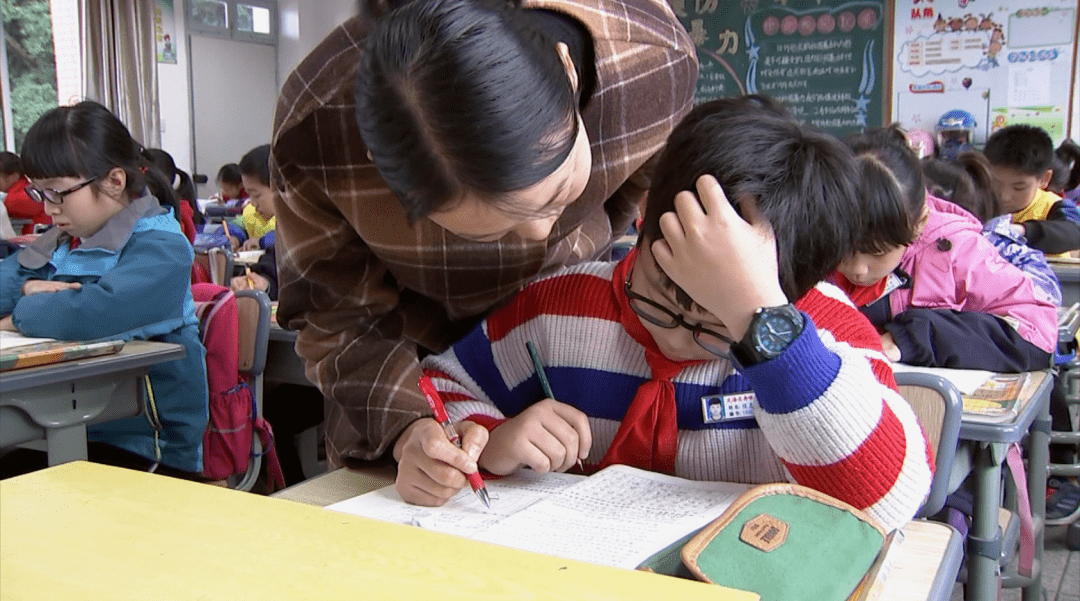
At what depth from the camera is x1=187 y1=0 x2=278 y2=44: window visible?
7.61m

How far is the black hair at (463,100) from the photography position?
662 mm

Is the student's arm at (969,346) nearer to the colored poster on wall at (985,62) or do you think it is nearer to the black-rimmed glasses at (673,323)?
the black-rimmed glasses at (673,323)

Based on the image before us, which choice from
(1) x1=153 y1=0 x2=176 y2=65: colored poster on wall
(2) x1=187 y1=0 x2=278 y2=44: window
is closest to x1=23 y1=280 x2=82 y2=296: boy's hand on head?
(1) x1=153 y1=0 x2=176 y2=65: colored poster on wall

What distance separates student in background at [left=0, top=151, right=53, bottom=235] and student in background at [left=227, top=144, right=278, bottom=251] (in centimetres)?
167

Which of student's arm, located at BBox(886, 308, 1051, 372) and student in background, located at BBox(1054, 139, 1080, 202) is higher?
student in background, located at BBox(1054, 139, 1080, 202)

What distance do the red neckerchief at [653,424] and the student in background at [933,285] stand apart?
2.57 ft

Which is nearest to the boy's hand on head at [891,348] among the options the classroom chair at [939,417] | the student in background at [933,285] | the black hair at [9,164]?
the student in background at [933,285]

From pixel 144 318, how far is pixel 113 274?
0.42 ft

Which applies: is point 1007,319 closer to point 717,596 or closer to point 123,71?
point 717,596

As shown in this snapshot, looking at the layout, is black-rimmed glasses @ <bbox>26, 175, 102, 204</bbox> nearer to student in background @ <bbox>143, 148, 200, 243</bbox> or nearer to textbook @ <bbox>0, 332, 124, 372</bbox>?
textbook @ <bbox>0, 332, 124, 372</bbox>

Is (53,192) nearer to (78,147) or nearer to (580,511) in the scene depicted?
(78,147)

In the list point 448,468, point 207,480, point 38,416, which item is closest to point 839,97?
point 207,480

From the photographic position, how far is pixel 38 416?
187 centimetres

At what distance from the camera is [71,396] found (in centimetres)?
193
